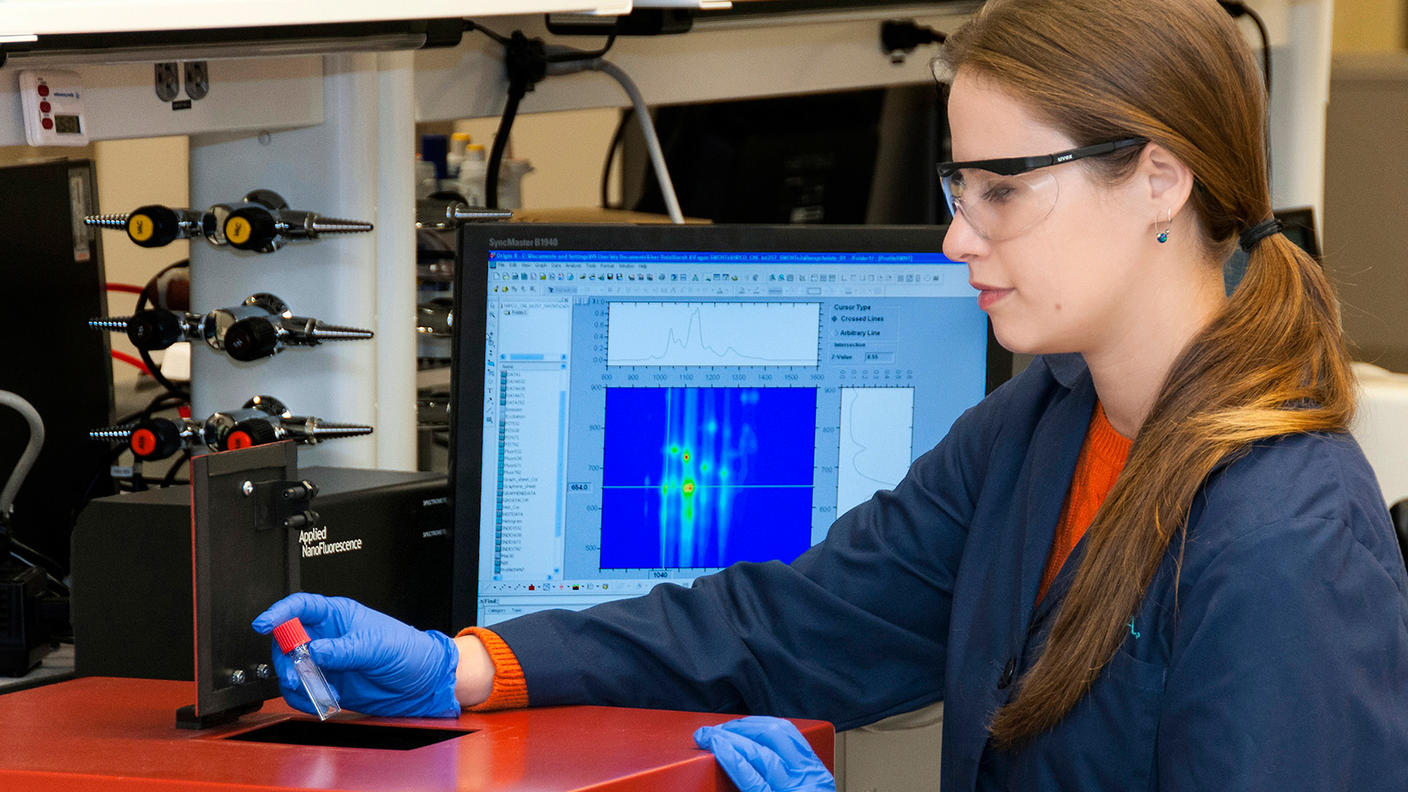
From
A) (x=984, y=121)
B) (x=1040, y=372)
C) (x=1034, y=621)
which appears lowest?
(x=1034, y=621)

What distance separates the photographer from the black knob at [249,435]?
127 centimetres

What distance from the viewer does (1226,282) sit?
979 mm

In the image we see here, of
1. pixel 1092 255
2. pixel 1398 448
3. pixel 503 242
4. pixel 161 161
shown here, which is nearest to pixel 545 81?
pixel 503 242

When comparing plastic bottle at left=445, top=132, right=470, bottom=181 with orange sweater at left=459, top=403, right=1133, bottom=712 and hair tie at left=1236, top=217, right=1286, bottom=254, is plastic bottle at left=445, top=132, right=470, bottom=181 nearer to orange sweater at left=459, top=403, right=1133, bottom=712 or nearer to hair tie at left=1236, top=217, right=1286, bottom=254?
orange sweater at left=459, top=403, right=1133, bottom=712

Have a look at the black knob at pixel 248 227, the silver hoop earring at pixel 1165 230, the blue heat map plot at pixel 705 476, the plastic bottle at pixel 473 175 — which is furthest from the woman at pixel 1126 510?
the plastic bottle at pixel 473 175

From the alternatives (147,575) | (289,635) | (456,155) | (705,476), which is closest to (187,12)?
(289,635)

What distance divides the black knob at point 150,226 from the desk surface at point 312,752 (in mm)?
425

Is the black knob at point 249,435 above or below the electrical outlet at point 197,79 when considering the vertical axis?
below

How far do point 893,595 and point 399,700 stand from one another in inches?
15.4

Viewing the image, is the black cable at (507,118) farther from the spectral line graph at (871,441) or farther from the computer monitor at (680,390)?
the spectral line graph at (871,441)

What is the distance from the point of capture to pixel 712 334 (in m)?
1.23

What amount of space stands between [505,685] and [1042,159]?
505 mm

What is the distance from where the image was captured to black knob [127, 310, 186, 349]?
130 cm

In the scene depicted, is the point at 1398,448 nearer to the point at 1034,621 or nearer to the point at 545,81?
the point at 1034,621
